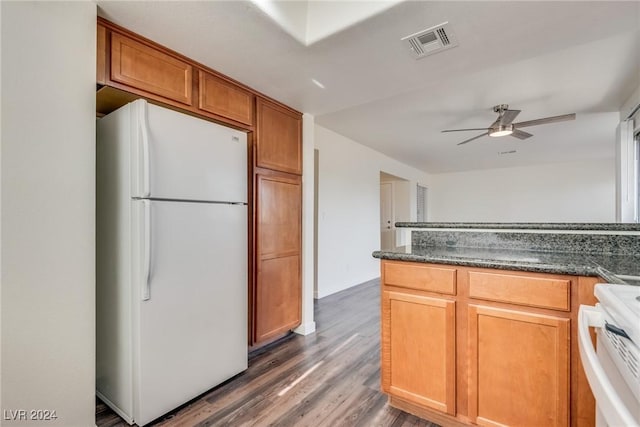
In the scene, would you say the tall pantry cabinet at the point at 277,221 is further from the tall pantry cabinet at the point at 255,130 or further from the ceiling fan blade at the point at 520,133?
the ceiling fan blade at the point at 520,133

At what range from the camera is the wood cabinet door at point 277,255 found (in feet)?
8.14

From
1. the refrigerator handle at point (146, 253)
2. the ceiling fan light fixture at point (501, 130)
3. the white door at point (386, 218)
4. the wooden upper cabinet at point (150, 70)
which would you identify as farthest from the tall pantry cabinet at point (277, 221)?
the white door at point (386, 218)

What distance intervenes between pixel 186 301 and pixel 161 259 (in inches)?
12.2

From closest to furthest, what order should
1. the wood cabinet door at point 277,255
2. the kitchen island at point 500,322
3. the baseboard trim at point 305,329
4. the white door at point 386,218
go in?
the kitchen island at point 500,322 → the wood cabinet door at point 277,255 → the baseboard trim at point 305,329 → the white door at point 386,218

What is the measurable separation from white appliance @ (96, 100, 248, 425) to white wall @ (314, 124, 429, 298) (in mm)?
2307

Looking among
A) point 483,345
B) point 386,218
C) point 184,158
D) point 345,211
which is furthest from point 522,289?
point 386,218

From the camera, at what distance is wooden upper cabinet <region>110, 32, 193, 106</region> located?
5.47ft

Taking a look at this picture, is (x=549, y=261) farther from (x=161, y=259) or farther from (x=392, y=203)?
(x=392, y=203)

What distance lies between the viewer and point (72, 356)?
1420 millimetres

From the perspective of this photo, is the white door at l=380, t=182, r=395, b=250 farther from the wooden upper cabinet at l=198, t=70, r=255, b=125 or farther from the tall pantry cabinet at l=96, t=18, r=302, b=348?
the wooden upper cabinet at l=198, t=70, r=255, b=125

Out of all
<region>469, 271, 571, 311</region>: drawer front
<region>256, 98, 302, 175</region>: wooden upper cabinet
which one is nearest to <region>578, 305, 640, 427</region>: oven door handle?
<region>469, 271, 571, 311</region>: drawer front

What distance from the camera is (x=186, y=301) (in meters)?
1.77

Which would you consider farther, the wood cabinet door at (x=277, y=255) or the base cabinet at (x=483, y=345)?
the wood cabinet door at (x=277, y=255)

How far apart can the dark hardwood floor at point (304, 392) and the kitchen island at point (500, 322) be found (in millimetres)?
211
